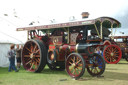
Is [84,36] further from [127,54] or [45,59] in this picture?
[127,54]

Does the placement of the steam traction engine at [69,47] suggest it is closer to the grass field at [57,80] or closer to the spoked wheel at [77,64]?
the spoked wheel at [77,64]

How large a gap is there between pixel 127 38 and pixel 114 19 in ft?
27.7

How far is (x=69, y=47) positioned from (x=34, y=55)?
1.72m

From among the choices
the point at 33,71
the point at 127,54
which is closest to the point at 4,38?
the point at 33,71

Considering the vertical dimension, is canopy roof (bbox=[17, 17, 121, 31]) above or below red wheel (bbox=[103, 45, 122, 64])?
above

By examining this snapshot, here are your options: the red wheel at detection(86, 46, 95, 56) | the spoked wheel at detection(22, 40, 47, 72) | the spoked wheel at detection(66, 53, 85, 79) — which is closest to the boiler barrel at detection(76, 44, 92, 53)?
the red wheel at detection(86, 46, 95, 56)

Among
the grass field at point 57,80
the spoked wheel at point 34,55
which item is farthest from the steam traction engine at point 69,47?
the grass field at point 57,80

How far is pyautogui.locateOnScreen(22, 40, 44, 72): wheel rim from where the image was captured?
791 cm

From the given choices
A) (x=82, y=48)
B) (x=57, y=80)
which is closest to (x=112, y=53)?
(x=82, y=48)

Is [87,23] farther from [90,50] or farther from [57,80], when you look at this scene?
[57,80]

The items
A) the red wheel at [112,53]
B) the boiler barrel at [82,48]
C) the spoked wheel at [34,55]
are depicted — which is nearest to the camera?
the boiler barrel at [82,48]

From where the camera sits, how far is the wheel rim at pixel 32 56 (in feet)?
25.9

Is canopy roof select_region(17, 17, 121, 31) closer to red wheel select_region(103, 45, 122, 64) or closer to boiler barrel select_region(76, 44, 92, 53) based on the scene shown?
boiler barrel select_region(76, 44, 92, 53)

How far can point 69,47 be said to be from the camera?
7.30 metres
